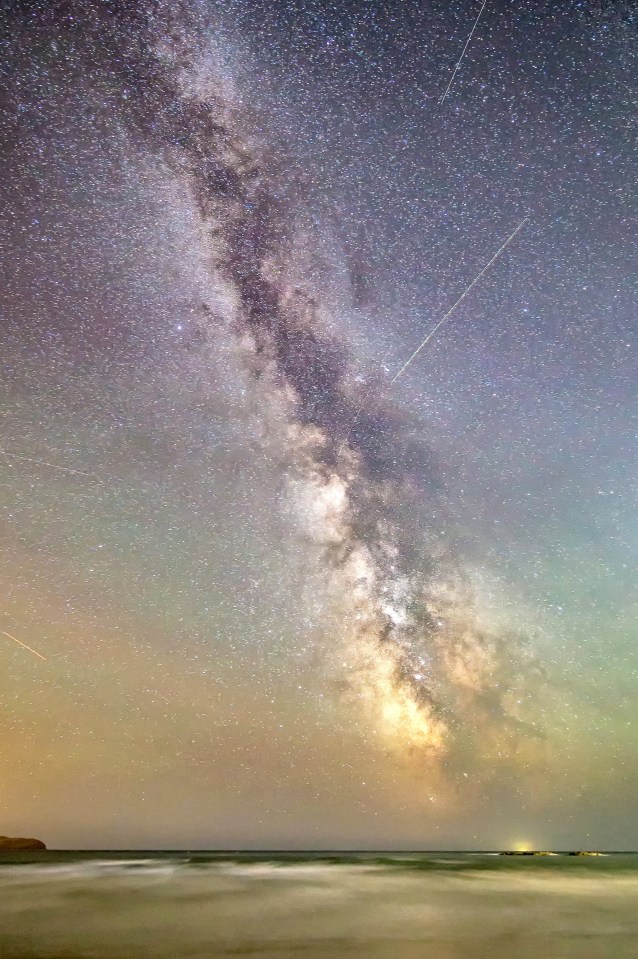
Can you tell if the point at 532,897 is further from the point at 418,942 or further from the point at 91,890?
the point at 91,890

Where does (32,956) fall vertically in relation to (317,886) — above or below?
above

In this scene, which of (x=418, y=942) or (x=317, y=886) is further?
(x=317, y=886)

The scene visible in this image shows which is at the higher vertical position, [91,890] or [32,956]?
[32,956]

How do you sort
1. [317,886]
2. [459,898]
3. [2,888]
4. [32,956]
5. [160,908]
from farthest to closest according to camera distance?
[317,886], [2,888], [459,898], [160,908], [32,956]

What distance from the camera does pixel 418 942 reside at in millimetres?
8820

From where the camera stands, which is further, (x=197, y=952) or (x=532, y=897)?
(x=532, y=897)

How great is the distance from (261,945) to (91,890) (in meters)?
12.1

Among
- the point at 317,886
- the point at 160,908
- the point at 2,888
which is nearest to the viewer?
the point at 160,908

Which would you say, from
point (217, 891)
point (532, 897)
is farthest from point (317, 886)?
point (532, 897)

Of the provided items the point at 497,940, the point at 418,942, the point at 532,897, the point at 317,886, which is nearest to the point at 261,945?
the point at 418,942

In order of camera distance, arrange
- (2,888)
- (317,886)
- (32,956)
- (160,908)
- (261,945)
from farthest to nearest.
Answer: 1. (317,886)
2. (2,888)
3. (160,908)
4. (261,945)
5. (32,956)

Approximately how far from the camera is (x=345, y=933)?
9.60m

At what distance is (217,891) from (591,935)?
11938mm

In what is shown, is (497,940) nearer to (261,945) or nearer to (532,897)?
(261,945)
